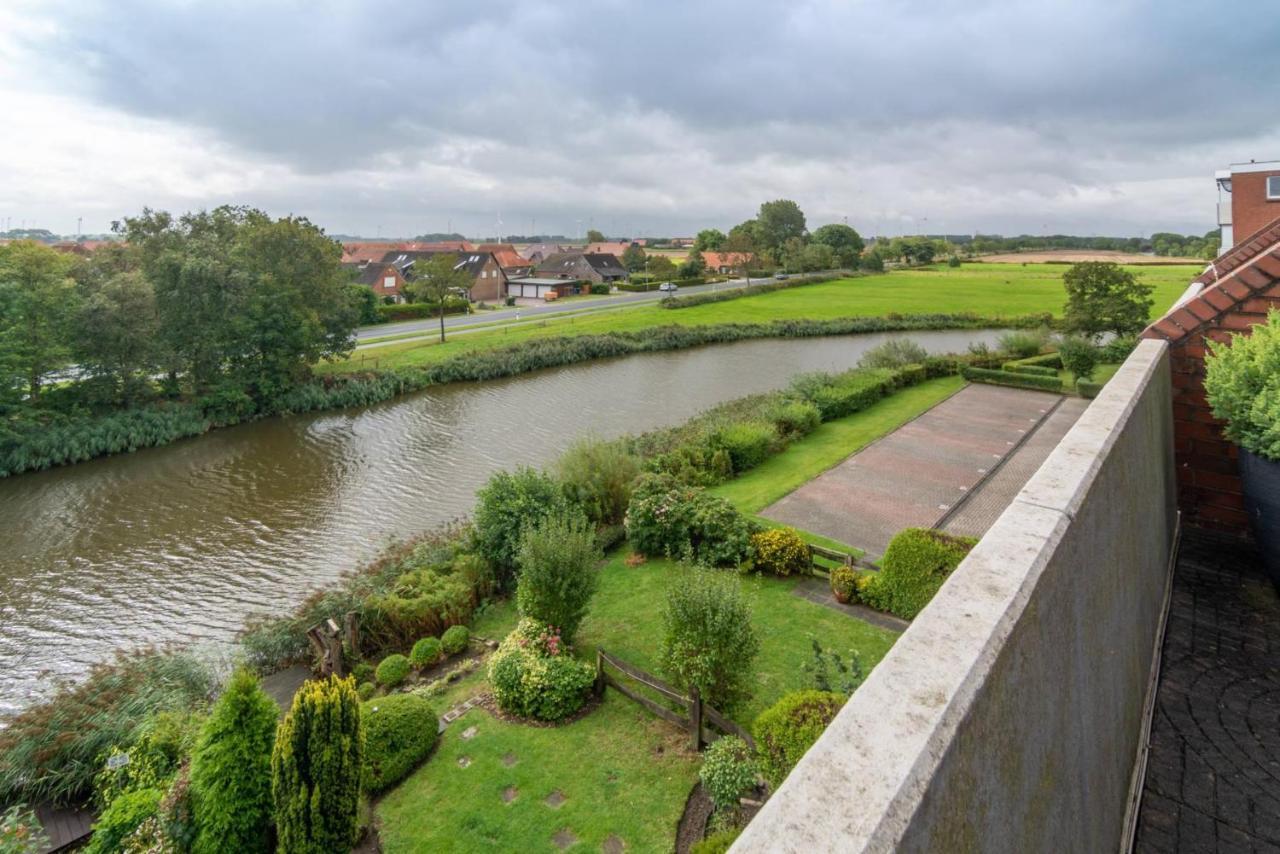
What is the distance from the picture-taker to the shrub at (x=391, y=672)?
33.6ft

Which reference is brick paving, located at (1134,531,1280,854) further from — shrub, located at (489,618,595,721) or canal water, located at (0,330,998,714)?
canal water, located at (0,330,998,714)

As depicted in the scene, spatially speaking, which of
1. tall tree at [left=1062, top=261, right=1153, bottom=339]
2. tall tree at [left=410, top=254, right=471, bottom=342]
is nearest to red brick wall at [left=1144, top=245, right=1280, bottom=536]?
tall tree at [left=1062, top=261, right=1153, bottom=339]

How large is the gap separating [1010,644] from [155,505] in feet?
71.1

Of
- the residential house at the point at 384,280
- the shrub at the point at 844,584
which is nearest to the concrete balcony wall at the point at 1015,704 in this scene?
the shrub at the point at 844,584

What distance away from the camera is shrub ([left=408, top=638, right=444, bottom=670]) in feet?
35.0

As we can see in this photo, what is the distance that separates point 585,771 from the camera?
25.7 feet

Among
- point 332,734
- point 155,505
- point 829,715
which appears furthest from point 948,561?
point 155,505

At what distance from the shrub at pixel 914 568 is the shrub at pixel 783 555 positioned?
5.03ft

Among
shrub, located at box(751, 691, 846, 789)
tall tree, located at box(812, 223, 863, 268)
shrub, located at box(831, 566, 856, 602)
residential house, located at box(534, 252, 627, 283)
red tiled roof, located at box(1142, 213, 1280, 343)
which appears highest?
tall tree, located at box(812, 223, 863, 268)

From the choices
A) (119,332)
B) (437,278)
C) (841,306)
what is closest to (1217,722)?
(119,332)

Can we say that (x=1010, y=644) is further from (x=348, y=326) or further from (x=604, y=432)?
(x=348, y=326)

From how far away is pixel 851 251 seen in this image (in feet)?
295

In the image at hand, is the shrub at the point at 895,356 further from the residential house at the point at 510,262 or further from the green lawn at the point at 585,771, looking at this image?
the residential house at the point at 510,262

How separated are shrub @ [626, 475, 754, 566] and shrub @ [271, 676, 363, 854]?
7465 millimetres
